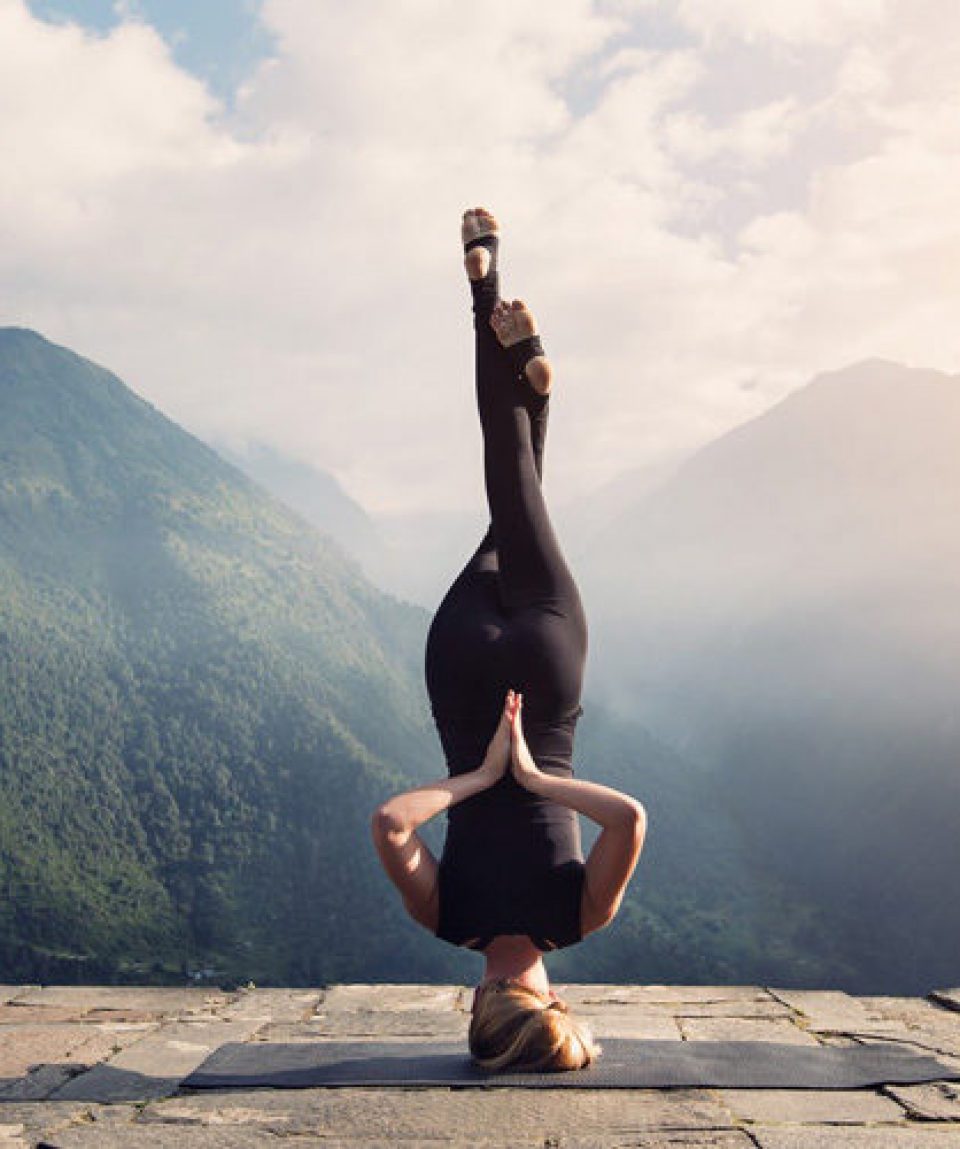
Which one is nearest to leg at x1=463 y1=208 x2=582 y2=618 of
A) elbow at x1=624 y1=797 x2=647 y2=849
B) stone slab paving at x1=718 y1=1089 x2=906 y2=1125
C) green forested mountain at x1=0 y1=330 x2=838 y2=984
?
elbow at x1=624 y1=797 x2=647 y2=849

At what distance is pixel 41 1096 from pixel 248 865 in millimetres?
49405

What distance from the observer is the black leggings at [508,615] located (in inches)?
149

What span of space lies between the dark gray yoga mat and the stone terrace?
0.08 m

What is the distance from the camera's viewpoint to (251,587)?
7488 centimetres

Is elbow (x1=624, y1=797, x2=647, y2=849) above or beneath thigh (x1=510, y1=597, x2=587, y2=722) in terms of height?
beneath

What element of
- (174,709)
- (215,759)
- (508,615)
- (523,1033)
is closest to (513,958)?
(523,1033)

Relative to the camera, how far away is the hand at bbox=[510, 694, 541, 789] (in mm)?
3646

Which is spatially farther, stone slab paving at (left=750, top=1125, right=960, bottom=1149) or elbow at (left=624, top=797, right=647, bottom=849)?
elbow at (left=624, top=797, right=647, bottom=849)

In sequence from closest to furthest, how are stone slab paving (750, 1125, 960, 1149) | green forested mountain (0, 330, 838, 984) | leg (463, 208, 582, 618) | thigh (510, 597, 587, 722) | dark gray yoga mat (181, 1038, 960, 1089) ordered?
stone slab paving (750, 1125, 960, 1149), dark gray yoga mat (181, 1038, 960, 1089), thigh (510, 597, 587, 722), leg (463, 208, 582, 618), green forested mountain (0, 330, 838, 984)

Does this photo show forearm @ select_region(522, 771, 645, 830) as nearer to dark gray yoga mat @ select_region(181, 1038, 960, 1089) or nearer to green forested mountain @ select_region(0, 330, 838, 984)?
dark gray yoga mat @ select_region(181, 1038, 960, 1089)

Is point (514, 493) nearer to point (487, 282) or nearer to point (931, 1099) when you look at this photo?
point (487, 282)

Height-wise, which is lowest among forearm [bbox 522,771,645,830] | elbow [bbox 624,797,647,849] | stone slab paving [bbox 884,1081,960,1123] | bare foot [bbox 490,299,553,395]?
stone slab paving [bbox 884,1081,960,1123]

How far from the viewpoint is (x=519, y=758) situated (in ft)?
12.0

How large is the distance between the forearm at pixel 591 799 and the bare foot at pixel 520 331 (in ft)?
4.20
